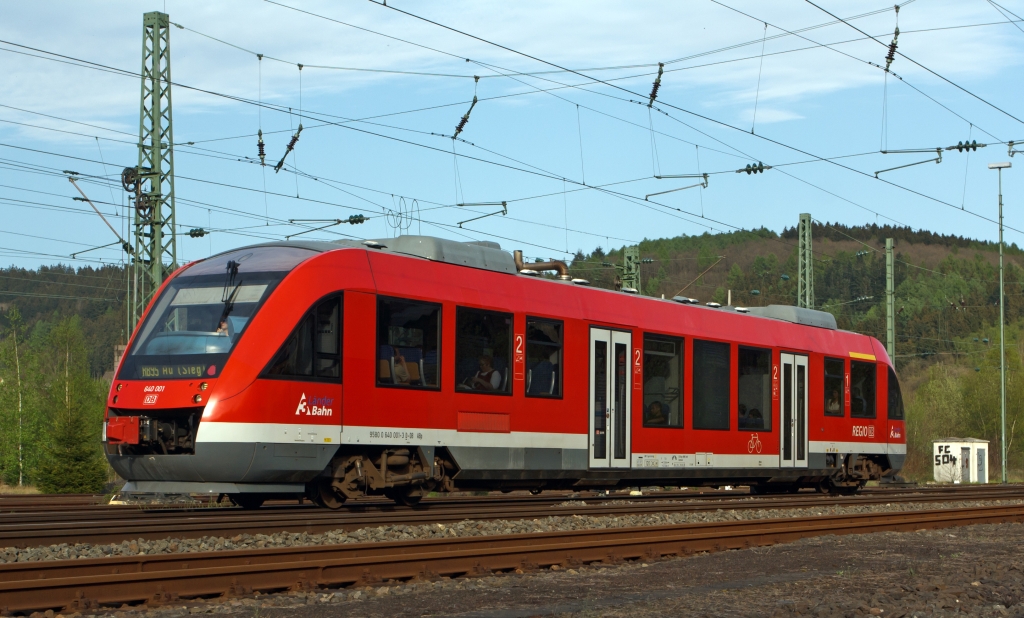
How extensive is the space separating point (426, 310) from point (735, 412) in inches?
306

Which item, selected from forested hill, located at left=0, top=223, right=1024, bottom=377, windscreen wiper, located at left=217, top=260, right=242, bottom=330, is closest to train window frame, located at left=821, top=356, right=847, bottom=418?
windscreen wiper, located at left=217, top=260, right=242, bottom=330

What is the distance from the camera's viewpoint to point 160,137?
2339cm

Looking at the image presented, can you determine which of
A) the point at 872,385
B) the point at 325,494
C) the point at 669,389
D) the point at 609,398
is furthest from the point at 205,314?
the point at 872,385

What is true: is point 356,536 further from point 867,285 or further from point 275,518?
point 867,285

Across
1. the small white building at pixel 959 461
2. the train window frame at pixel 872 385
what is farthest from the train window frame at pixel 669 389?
the small white building at pixel 959 461

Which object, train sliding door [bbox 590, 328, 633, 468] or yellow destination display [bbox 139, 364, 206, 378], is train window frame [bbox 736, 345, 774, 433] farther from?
yellow destination display [bbox 139, 364, 206, 378]

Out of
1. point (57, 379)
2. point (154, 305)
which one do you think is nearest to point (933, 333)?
point (57, 379)

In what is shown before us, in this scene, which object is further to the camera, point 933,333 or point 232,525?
point 933,333

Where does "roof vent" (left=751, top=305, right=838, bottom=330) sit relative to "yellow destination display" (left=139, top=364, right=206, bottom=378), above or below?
above

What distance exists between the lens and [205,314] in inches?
522

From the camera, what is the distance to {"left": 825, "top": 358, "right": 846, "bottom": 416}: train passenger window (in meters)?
22.7

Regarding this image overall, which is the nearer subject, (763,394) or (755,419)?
(755,419)

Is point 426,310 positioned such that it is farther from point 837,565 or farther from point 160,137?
point 160,137

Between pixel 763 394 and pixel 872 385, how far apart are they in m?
4.24
